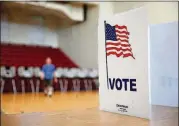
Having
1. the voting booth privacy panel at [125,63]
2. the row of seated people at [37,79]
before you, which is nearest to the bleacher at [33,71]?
the row of seated people at [37,79]

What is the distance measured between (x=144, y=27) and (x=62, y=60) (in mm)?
9232

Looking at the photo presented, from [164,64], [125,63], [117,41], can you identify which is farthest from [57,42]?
[125,63]

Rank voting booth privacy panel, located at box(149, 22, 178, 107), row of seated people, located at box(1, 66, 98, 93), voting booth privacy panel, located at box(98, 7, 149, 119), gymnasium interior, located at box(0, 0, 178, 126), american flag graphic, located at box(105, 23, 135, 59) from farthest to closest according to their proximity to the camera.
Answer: gymnasium interior, located at box(0, 0, 178, 126)
row of seated people, located at box(1, 66, 98, 93)
voting booth privacy panel, located at box(149, 22, 178, 107)
american flag graphic, located at box(105, 23, 135, 59)
voting booth privacy panel, located at box(98, 7, 149, 119)

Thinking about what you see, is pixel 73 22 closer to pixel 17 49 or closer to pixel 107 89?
pixel 17 49

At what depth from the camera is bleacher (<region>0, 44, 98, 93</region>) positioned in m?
9.07

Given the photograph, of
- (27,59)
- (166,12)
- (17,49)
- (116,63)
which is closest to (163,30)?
(116,63)

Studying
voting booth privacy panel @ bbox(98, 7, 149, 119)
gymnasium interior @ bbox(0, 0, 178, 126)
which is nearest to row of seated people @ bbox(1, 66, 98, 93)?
gymnasium interior @ bbox(0, 0, 178, 126)

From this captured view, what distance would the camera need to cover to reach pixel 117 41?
11.3ft

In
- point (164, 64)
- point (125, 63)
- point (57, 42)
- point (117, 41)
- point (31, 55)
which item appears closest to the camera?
point (125, 63)

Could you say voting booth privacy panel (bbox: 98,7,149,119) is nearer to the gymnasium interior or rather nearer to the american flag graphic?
the american flag graphic

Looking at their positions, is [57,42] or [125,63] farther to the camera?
[57,42]

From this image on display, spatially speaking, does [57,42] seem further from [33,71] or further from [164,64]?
[164,64]

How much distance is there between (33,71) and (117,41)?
21.1ft

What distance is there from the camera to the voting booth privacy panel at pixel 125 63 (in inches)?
121
